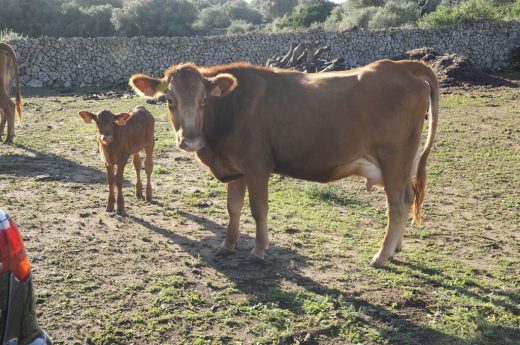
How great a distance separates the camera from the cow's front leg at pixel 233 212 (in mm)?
6031

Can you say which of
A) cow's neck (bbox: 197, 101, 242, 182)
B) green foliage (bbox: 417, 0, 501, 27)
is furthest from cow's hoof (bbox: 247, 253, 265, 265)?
green foliage (bbox: 417, 0, 501, 27)

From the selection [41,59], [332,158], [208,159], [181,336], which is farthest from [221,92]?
[41,59]

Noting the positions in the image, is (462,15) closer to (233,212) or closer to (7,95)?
(7,95)

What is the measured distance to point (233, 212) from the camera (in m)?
6.05

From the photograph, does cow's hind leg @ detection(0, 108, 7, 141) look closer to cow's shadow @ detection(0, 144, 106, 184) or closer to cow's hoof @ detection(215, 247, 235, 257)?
cow's shadow @ detection(0, 144, 106, 184)

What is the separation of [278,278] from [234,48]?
21.7m

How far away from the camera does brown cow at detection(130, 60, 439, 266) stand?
5.52 meters

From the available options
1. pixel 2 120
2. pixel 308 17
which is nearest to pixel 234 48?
pixel 2 120

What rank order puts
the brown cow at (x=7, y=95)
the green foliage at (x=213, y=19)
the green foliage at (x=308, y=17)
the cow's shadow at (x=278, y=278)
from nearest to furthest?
1. the cow's shadow at (x=278, y=278)
2. the brown cow at (x=7, y=95)
3. the green foliage at (x=308, y=17)
4. the green foliage at (x=213, y=19)

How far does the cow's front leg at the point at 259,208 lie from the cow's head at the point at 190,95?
657 mm

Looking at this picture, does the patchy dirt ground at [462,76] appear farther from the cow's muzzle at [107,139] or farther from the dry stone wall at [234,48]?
the cow's muzzle at [107,139]

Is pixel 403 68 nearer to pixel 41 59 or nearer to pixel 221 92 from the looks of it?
pixel 221 92

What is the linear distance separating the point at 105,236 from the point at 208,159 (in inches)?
60.9

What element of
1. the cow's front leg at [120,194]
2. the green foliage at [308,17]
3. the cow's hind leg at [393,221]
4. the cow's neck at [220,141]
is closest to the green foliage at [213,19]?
the green foliage at [308,17]
